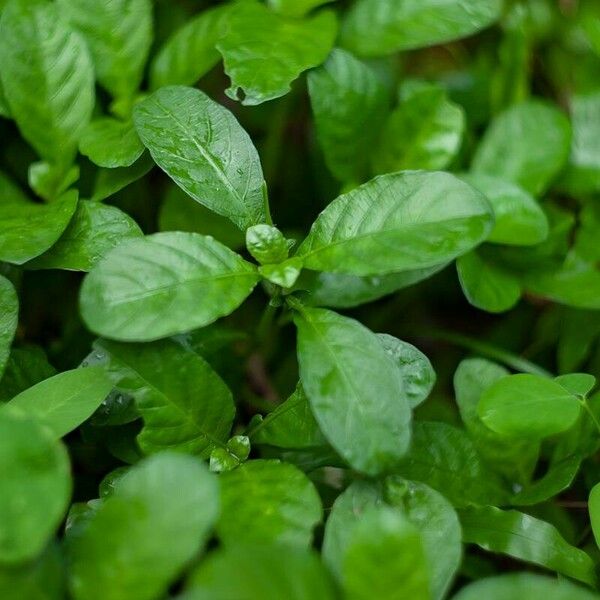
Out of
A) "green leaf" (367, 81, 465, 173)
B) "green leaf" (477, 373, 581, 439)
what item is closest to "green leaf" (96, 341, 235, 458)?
"green leaf" (477, 373, 581, 439)

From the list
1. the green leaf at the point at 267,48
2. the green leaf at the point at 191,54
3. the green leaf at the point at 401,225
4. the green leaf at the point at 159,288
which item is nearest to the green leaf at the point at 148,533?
the green leaf at the point at 159,288

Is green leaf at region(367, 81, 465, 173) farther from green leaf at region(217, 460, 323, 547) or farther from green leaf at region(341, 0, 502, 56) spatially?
green leaf at region(217, 460, 323, 547)

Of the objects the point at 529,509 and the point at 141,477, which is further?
the point at 529,509

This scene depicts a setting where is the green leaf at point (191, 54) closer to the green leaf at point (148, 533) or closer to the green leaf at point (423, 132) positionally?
the green leaf at point (423, 132)

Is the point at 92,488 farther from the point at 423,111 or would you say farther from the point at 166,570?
the point at 423,111

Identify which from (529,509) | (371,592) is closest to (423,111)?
(529,509)

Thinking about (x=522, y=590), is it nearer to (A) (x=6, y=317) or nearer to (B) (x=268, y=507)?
(B) (x=268, y=507)
